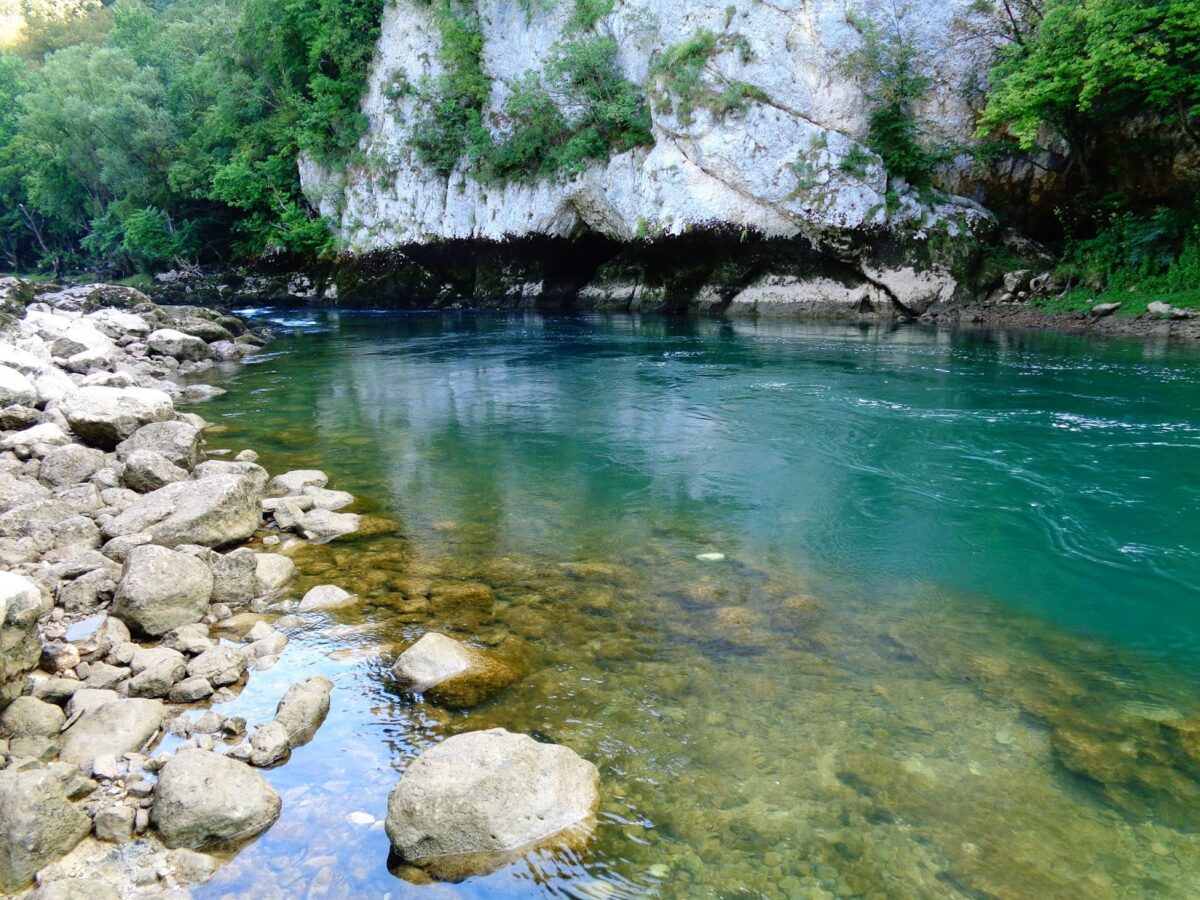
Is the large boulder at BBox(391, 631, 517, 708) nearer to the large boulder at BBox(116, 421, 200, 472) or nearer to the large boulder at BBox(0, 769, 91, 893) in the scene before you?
the large boulder at BBox(0, 769, 91, 893)

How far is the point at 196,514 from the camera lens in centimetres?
594

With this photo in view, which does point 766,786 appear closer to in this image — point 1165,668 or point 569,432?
point 1165,668

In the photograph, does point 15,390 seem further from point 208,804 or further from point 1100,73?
point 1100,73

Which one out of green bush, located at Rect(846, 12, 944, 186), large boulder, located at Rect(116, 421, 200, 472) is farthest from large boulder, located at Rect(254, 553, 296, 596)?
green bush, located at Rect(846, 12, 944, 186)

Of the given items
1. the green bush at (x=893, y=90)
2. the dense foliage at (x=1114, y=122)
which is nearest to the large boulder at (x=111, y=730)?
the dense foliage at (x=1114, y=122)

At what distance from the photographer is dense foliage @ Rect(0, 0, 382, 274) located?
30.5 metres

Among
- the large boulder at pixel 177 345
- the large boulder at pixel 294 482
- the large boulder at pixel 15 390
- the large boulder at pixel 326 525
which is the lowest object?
the large boulder at pixel 326 525

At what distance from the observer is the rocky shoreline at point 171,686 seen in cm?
304

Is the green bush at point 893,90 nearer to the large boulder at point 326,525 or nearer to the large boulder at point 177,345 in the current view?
the large boulder at point 177,345

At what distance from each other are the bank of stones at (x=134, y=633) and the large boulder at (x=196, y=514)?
0.05ft

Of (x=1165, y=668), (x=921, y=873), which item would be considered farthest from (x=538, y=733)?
(x=1165, y=668)

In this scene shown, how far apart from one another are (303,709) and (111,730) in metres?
0.89

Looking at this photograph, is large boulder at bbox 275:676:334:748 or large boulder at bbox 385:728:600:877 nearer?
large boulder at bbox 385:728:600:877

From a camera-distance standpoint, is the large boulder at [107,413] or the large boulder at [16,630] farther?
the large boulder at [107,413]
